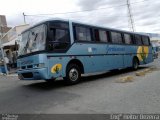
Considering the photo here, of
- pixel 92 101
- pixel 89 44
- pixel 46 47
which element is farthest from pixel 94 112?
pixel 89 44

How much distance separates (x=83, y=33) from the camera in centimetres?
1294

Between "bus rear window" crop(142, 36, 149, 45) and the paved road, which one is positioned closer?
the paved road

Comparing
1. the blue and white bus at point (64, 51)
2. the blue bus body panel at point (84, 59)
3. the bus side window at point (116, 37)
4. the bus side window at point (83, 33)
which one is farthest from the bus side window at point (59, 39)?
the bus side window at point (116, 37)

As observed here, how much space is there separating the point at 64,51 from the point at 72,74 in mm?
1121

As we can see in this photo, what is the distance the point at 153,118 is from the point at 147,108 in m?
0.87

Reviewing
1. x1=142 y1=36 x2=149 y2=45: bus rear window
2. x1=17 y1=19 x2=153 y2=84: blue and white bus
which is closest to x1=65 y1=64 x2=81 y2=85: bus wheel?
x1=17 y1=19 x2=153 y2=84: blue and white bus

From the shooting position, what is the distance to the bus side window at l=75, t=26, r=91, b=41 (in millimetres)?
12434

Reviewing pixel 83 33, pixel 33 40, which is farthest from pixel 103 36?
pixel 33 40

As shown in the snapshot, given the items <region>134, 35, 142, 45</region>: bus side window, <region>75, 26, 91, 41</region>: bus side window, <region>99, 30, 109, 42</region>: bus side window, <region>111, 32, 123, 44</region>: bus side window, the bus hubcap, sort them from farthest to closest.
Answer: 1. <region>134, 35, 142, 45</region>: bus side window
2. <region>111, 32, 123, 44</region>: bus side window
3. <region>99, 30, 109, 42</region>: bus side window
4. <region>75, 26, 91, 41</region>: bus side window
5. the bus hubcap

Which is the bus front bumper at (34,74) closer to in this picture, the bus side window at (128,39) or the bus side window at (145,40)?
the bus side window at (128,39)

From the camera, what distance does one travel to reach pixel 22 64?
11586mm

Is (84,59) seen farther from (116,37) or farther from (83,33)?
(116,37)

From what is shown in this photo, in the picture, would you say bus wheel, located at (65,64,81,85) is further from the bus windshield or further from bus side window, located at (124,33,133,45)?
bus side window, located at (124,33,133,45)

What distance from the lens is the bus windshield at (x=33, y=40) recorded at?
34.6 feet
